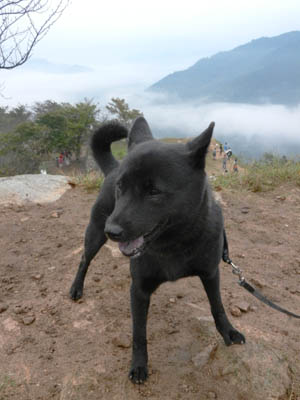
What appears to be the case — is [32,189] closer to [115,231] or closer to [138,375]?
[138,375]

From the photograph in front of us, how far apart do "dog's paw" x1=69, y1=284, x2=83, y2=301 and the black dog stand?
876 mm

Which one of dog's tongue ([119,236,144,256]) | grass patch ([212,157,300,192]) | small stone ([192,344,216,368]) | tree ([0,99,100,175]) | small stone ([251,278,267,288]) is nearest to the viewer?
dog's tongue ([119,236,144,256])

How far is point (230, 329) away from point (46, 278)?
69.9 inches

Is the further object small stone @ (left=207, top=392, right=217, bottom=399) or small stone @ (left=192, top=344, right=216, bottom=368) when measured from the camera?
small stone @ (left=192, top=344, right=216, bottom=368)

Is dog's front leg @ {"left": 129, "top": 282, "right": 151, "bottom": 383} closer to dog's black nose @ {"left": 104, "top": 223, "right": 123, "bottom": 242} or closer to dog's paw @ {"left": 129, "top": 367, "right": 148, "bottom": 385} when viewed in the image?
dog's paw @ {"left": 129, "top": 367, "right": 148, "bottom": 385}

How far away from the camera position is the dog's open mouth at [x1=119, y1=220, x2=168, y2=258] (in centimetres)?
162

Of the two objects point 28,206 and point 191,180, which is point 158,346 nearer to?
point 191,180

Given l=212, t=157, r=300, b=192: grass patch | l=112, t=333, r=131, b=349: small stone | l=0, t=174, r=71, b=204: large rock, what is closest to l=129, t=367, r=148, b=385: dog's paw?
l=112, t=333, r=131, b=349: small stone

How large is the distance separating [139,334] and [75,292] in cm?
94

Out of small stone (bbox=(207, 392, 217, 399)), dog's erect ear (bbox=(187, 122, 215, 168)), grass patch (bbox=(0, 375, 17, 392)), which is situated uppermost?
dog's erect ear (bbox=(187, 122, 215, 168))

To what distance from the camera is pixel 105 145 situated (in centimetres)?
281

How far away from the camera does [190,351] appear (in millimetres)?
2283

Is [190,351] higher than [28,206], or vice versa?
[28,206]

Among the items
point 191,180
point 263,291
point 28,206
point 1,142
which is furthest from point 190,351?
point 1,142
